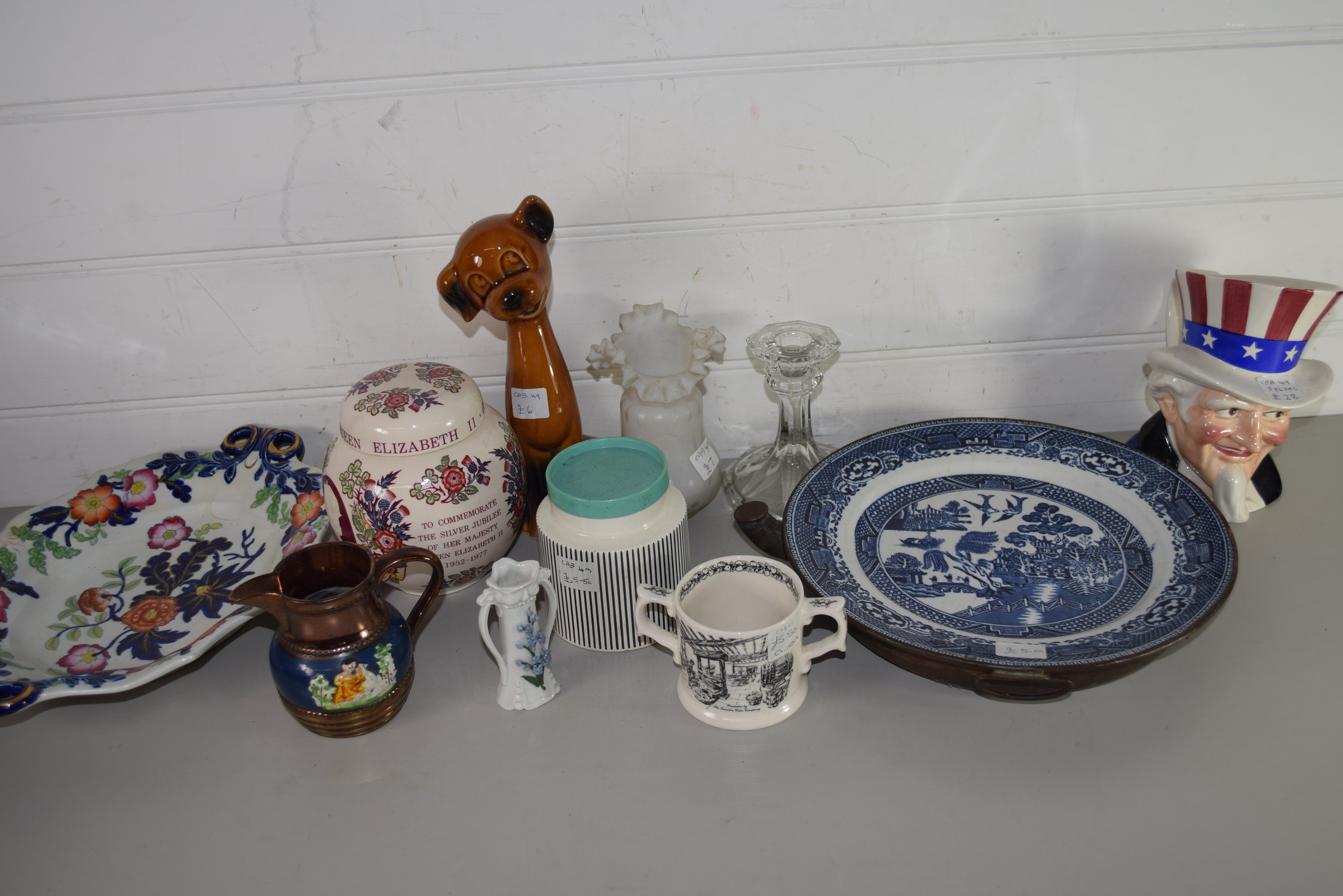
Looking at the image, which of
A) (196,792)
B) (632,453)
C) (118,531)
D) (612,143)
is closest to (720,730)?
Result: (632,453)

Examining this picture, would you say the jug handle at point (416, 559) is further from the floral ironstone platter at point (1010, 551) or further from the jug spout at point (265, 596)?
the floral ironstone platter at point (1010, 551)

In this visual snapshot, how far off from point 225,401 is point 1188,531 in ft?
3.95

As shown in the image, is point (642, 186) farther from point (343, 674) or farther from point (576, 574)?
point (343, 674)

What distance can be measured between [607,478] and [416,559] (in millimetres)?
208

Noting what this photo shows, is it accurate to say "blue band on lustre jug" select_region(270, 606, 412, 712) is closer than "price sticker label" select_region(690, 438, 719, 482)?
Yes

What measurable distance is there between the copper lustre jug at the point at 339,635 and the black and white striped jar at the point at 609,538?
5.2 inches

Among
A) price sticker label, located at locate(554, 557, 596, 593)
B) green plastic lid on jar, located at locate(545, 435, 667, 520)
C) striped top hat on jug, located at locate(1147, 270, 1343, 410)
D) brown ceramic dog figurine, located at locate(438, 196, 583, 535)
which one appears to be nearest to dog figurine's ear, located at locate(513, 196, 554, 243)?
brown ceramic dog figurine, located at locate(438, 196, 583, 535)

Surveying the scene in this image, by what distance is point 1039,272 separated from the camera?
1.17 meters

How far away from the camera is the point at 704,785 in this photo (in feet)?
2.72

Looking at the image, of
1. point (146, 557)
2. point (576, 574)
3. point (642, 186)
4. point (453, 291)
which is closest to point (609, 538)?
point (576, 574)

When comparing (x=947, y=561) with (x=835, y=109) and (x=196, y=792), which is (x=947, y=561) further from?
(x=196, y=792)

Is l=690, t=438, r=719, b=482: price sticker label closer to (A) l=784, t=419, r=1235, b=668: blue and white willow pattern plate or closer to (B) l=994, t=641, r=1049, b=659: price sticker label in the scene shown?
(A) l=784, t=419, r=1235, b=668: blue and white willow pattern plate

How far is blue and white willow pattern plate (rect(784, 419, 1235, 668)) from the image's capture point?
0.88 m

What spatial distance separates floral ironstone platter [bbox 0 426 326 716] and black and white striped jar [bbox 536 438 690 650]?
0.32 meters
